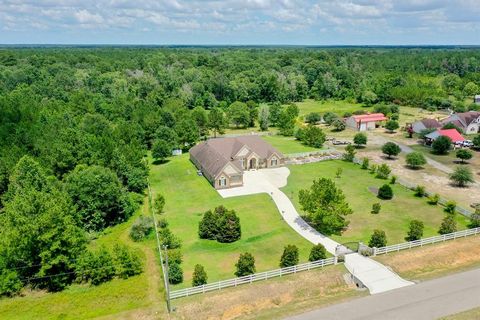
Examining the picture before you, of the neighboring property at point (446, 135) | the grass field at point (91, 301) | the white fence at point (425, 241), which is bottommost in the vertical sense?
the grass field at point (91, 301)

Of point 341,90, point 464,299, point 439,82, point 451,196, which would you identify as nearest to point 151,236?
point 464,299

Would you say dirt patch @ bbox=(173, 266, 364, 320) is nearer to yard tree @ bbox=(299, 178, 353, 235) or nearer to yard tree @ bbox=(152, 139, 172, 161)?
yard tree @ bbox=(299, 178, 353, 235)

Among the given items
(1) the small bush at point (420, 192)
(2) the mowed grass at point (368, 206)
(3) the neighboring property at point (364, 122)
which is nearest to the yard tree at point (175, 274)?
(2) the mowed grass at point (368, 206)

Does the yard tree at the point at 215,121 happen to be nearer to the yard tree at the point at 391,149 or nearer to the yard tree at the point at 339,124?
the yard tree at the point at 339,124

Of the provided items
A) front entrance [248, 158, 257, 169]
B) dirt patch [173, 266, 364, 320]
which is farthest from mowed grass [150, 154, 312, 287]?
front entrance [248, 158, 257, 169]

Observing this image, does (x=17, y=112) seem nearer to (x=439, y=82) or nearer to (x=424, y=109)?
(x=424, y=109)

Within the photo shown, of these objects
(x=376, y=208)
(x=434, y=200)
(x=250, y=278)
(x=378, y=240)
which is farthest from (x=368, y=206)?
(x=250, y=278)
